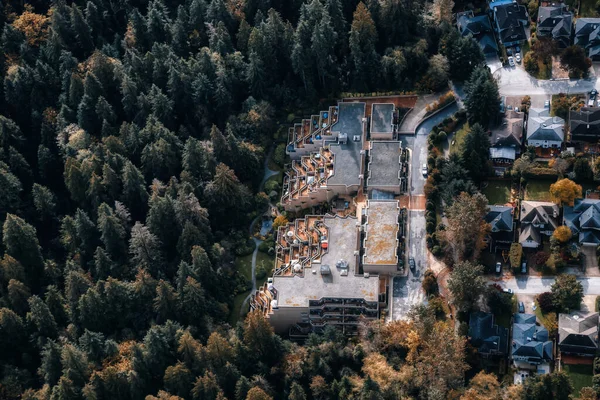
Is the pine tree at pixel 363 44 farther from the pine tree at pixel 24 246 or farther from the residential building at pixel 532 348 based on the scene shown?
the pine tree at pixel 24 246

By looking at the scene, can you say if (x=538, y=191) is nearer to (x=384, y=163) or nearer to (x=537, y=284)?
(x=537, y=284)

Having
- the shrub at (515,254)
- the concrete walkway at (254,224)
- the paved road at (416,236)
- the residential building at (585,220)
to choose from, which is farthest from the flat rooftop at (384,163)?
the residential building at (585,220)

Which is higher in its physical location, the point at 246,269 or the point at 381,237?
the point at 381,237

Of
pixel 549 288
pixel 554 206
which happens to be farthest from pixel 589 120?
pixel 549 288

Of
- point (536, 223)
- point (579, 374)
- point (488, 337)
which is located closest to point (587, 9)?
→ point (536, 223)

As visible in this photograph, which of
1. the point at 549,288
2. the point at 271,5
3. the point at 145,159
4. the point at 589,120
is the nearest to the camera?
the point at 549,288

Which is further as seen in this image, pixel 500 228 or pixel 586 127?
pixel 586 127

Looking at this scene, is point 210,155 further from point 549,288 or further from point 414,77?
point 549,288
